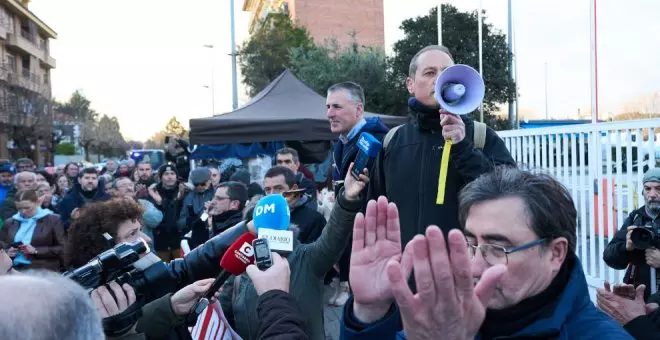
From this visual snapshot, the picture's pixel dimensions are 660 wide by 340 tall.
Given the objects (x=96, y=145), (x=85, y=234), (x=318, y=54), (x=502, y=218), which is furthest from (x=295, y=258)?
(x=96, y=145)

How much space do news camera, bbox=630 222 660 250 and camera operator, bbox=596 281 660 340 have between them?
1059 mm

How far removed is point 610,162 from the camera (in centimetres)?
479

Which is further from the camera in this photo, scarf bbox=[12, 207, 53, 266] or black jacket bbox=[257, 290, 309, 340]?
scarf bbox=[12, 207, 53, 266]

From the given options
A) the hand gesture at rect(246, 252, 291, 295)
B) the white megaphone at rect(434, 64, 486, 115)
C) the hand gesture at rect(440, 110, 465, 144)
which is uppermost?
the white megaphone at rect(434, 64, 486, 115)

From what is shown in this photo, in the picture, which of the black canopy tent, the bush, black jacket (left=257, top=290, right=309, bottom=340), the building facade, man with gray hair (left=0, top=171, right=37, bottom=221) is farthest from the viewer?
the bush

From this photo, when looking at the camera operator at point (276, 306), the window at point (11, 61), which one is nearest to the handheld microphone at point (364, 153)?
the camera operator at point (276, 306)

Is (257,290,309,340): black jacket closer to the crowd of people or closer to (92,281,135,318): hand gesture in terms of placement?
the crowd of people

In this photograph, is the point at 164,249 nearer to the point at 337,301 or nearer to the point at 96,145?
the point at 337,301

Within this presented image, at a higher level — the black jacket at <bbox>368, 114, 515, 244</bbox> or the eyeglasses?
the black jacket at <bbox>368, 114, 515, 244</bbox>

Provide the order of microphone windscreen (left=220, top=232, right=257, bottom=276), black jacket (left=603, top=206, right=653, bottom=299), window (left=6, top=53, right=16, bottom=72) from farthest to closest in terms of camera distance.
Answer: window (left=6, top=53, right=16, bottom=72) < black jacket (left=603, top=206, right=653, bottom=299) < microphone windscreen (left=220, top=232, right=257, bottom=276)

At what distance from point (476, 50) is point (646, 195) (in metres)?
18.0

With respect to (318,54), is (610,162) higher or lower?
lower

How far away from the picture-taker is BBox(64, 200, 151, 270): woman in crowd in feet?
9.18

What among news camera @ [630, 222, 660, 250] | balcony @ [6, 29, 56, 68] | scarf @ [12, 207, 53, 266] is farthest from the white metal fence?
balcony @ [6, 29, 56, 68]
